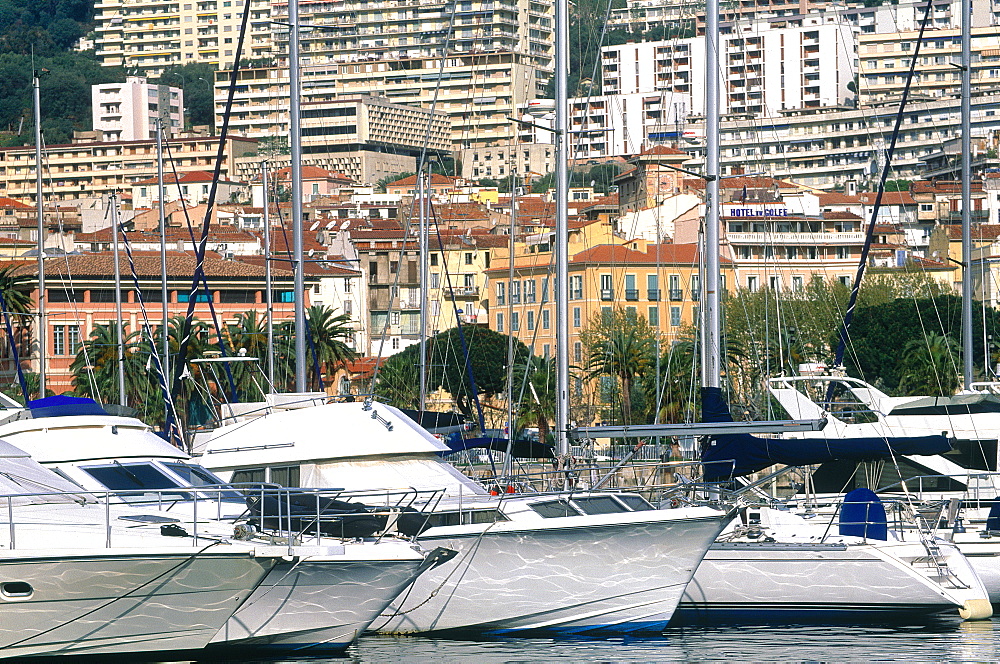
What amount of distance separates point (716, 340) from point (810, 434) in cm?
626

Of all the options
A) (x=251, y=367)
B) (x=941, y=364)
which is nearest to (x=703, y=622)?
(x=941, y=364)

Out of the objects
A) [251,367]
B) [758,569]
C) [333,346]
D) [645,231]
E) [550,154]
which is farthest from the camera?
[550,154]

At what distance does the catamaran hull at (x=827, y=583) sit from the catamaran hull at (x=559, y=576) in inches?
60.7

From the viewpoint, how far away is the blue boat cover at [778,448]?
21656 mm

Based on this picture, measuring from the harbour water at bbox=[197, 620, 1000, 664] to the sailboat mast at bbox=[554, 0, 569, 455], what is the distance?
322 cm

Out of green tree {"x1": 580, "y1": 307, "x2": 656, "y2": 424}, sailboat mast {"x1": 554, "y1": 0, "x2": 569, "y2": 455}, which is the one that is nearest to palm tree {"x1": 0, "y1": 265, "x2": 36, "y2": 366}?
green tree {"x1": 580, "y1": 307, "x2": 656, "y2": 424}

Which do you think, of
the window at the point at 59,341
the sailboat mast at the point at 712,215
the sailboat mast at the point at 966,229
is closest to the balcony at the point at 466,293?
the window at the point at 59,341

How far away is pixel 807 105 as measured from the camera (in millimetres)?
167875

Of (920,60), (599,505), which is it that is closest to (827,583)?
(599,505)

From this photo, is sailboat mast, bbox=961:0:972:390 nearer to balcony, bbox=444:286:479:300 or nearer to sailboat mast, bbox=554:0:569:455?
sailboat mast, bbox=554:0:569:455

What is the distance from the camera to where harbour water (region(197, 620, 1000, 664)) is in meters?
18.2

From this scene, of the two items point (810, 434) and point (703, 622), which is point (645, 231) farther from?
point (703, 622)

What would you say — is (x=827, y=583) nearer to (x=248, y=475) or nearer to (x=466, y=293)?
(x=248, y=475)

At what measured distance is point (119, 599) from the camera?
53.1 feet
